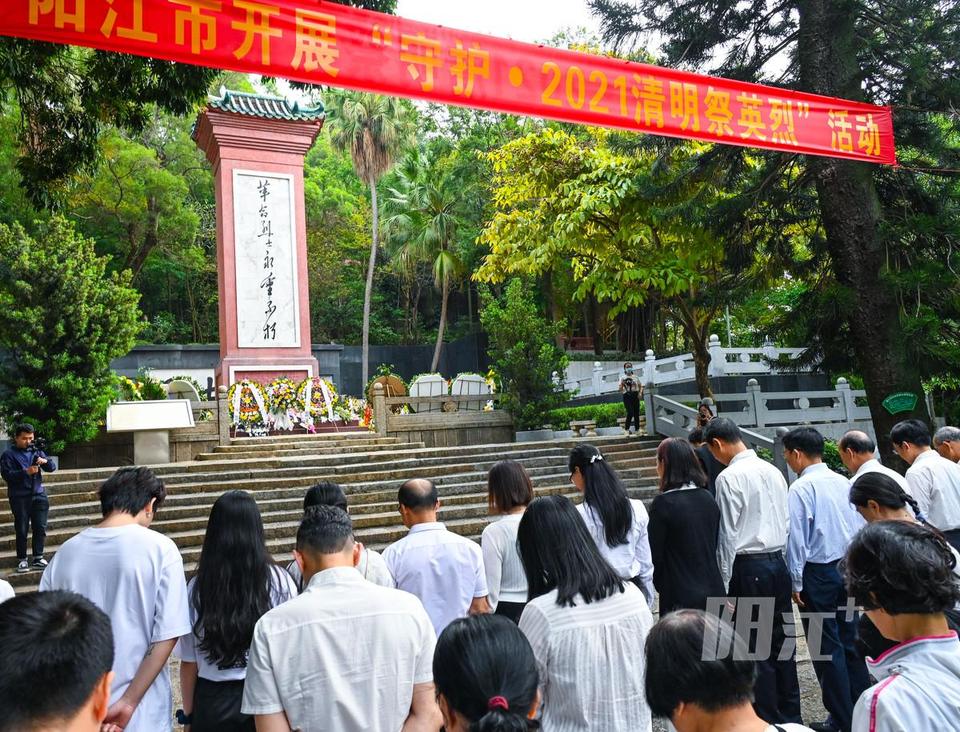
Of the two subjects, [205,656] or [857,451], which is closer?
[205,656]

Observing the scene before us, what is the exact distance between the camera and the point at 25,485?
7.10 meters

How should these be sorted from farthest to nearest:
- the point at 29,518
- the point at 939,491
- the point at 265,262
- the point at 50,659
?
the point at 265,262 < the point at 29,518 < the point at 939,491 < the point at 50,659

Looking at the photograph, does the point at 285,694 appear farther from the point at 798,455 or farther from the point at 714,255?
the point at 714,255

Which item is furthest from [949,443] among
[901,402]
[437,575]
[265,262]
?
[265,262]

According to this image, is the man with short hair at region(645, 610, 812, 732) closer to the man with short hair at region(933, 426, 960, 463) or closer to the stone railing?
the man with short hair at region(933, 426, 960, 463)

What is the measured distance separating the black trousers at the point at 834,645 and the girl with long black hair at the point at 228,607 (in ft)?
8.64

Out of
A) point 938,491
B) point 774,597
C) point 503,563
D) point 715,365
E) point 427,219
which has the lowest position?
point 774,597

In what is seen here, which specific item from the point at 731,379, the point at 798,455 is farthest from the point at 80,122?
the point at 731,379

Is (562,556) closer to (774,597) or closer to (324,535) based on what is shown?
(324,535)

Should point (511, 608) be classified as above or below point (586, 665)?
below

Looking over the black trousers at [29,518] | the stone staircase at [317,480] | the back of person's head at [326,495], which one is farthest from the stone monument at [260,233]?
the back of person's head at [326,495]

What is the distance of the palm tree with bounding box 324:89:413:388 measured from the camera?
2328 cm

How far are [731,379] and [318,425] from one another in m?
8.45

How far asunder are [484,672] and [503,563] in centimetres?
156
